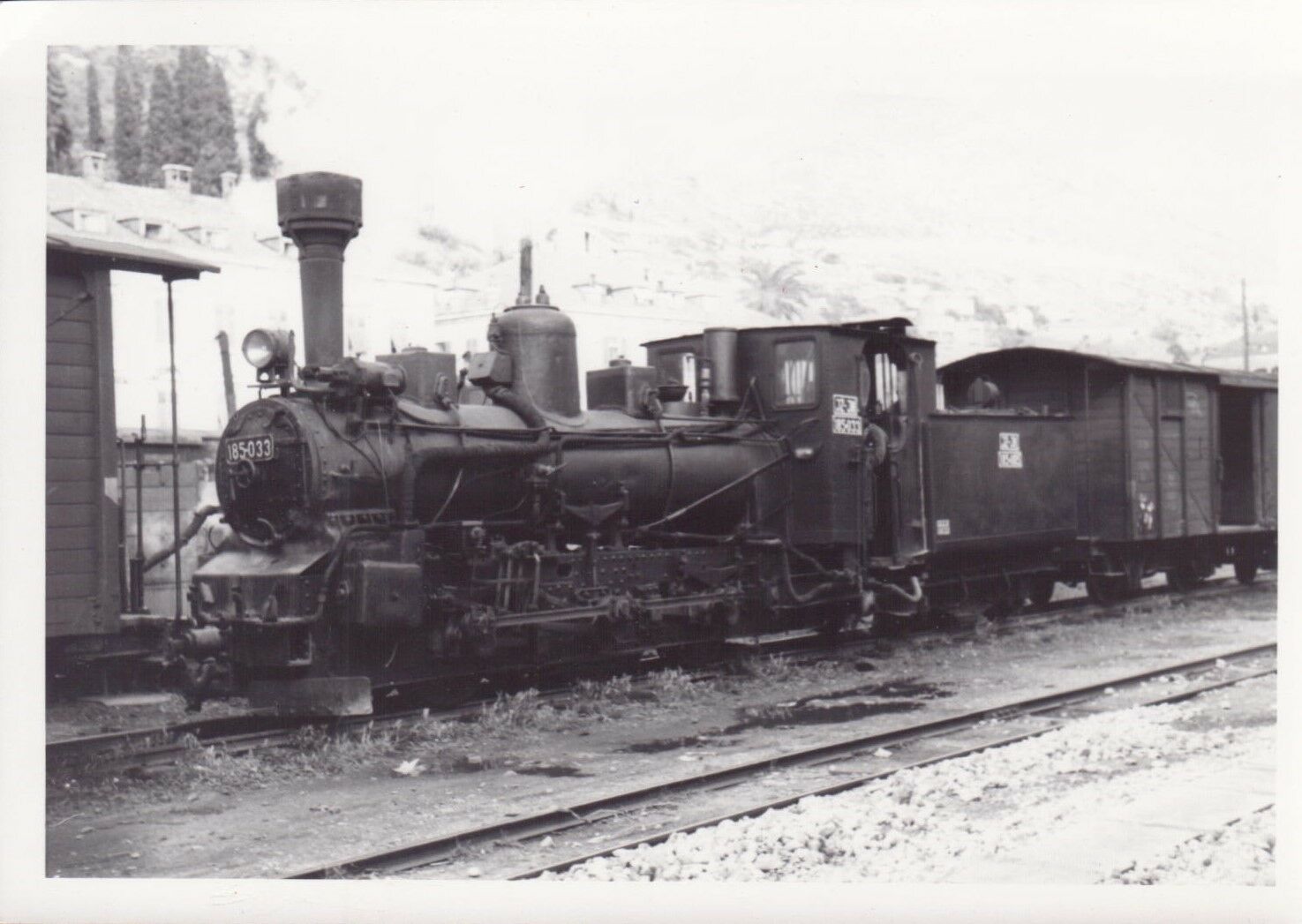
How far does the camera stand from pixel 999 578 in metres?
14.0

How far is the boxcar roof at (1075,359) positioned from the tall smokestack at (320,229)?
910 centimetres

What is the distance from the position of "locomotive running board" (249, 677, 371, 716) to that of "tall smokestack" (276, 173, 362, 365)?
204 cm

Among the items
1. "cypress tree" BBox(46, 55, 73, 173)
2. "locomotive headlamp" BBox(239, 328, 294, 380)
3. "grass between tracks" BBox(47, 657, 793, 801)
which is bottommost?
"grass between tracks" BBox(47, 657, 793, 801)

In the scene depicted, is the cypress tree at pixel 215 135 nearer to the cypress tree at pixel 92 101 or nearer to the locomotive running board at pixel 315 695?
the cypress tree at pixel 92 101

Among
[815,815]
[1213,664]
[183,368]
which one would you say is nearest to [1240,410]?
[1213,664]

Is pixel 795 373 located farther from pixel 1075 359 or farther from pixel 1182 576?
pixel 1182 576

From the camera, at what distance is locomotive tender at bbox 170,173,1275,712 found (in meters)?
7.91

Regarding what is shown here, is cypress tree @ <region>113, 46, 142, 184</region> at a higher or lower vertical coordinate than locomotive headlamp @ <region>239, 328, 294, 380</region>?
higher

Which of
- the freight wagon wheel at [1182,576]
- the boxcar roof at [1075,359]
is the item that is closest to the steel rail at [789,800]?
the boxcar roof at [1075,359]

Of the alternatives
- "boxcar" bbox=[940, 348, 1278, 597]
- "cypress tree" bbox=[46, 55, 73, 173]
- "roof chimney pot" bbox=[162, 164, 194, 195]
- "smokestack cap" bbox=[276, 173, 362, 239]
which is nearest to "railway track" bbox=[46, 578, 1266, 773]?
"smokestack cap" bbox=[276, 173, 362, 239]

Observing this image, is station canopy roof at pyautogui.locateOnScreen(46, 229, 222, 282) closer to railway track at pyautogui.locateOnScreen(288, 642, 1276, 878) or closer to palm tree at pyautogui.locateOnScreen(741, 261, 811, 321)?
railway track at pyautogui.locateOnScreen(288, 642, 1276, 878)

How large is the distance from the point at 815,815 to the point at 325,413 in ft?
12.6

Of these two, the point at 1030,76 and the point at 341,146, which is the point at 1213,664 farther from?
the point at 341,146

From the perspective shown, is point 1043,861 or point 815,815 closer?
point 1043,861
